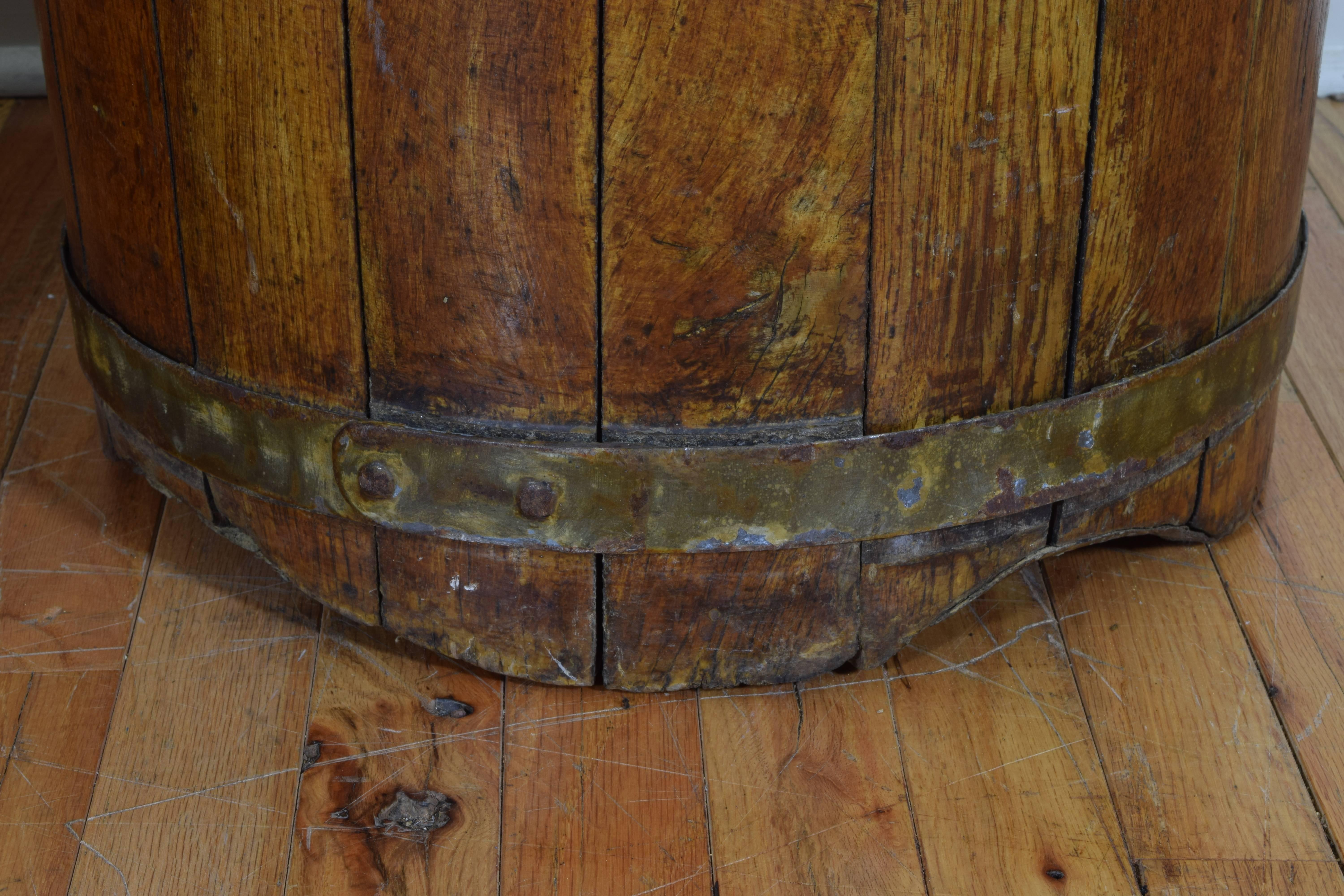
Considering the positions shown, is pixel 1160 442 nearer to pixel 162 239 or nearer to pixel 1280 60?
pixel 1280 60

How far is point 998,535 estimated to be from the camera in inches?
50.6

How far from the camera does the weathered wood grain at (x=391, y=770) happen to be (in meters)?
1.18

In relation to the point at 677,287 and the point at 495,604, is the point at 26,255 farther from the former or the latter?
the point at 677,287

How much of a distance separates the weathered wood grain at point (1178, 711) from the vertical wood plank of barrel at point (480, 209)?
52 cm

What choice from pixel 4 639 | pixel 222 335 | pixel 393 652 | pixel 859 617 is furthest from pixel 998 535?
pixel 4 639

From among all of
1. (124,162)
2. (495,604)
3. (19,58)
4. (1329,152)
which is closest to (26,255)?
(19,58)

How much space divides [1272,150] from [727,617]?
591mm

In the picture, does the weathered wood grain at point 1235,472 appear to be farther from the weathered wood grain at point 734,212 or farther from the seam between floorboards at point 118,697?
the seam between floorboards at point 118,697

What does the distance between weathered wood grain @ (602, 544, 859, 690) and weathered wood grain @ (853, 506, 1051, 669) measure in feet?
0.05

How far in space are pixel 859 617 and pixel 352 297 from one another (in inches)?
19.1

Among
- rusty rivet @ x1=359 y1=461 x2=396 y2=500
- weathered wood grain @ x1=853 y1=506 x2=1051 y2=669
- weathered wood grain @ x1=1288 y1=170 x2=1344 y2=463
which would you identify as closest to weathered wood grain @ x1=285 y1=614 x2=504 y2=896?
rusty rivet @ x1=359 y1=461 x2=396 y2=500

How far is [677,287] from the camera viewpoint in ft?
3.69

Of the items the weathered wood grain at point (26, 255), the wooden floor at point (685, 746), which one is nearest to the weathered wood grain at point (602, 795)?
the wooden floor at point (685, 746)

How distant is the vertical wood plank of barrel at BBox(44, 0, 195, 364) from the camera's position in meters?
1.18
